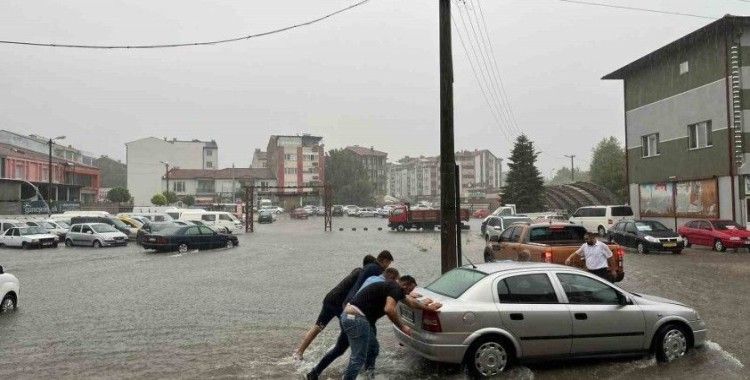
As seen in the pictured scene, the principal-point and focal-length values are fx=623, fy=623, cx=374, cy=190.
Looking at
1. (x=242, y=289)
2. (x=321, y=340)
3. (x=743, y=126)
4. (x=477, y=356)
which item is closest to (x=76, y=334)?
(x=321, y=340)

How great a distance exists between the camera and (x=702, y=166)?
105 feet

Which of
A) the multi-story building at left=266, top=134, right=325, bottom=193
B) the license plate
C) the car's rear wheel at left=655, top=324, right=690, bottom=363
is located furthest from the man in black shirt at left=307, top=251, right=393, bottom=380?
the multi-story building at left=266, top=134, right=325, bottom=193

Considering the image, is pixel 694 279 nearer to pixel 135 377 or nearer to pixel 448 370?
pixel 448 370

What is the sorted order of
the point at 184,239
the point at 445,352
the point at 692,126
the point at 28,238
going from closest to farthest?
the point at 445,352, the point at 184,239, the point at 692,126, the point at 28,238

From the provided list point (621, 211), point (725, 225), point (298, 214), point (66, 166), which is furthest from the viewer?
point (298, 214)

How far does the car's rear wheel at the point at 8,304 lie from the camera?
41.5 feet

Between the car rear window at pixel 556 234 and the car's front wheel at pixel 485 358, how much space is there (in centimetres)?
797

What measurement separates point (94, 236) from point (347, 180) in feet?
310

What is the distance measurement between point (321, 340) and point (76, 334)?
4246 mm

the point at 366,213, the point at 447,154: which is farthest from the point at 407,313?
the point at 366,213

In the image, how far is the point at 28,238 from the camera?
3400 centimetres

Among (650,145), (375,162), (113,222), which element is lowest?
(113,222)

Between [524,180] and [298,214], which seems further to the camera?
[298,214]

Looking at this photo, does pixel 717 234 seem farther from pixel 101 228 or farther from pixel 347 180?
pixel 347 180
